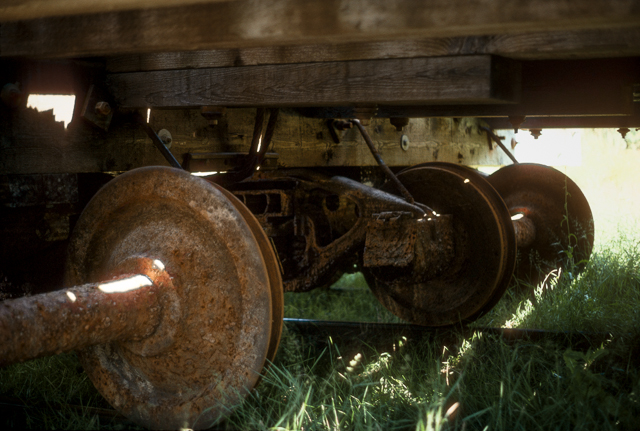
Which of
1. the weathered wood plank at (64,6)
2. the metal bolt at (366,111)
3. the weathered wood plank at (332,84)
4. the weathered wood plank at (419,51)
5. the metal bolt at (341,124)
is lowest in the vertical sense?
the metal bolt at (341,124)

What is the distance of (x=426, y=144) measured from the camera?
16.8ft

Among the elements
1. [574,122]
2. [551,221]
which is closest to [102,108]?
[551,221]

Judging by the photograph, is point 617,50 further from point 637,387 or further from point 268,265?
point 268,265

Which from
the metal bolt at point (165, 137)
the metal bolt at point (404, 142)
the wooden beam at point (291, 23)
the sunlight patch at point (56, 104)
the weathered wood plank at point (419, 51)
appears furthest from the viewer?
the metal bolt at point (404, 142)

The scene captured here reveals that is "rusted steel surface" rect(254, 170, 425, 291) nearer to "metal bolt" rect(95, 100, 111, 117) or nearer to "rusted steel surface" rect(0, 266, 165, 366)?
"metal bolt" rect(95, 100, 111, 117)

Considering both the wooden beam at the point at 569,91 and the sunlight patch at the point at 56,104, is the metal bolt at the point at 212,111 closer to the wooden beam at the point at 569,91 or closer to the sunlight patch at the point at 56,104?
the sunlight patch at the point at 56,104

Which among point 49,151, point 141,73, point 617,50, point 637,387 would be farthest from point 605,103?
point 49,151

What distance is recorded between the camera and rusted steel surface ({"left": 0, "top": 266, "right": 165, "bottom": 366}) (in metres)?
2.06

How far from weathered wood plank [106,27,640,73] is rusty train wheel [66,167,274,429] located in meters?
0.61

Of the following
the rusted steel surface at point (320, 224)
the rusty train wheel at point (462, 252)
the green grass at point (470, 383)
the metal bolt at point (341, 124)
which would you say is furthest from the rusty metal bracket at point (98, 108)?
the rusty train wheel at point (462, 252)

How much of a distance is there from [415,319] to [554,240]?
1.62m

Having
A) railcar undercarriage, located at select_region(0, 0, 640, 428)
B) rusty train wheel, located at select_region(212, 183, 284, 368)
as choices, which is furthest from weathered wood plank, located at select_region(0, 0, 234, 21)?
rusty train wheel, located at select_region(212, 183, 284, 368)

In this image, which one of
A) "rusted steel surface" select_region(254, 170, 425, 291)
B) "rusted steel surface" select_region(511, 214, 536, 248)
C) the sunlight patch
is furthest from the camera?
"rusted steel surface" select_region(511, 214, 536, 248)

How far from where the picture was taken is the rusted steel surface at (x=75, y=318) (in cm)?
206
